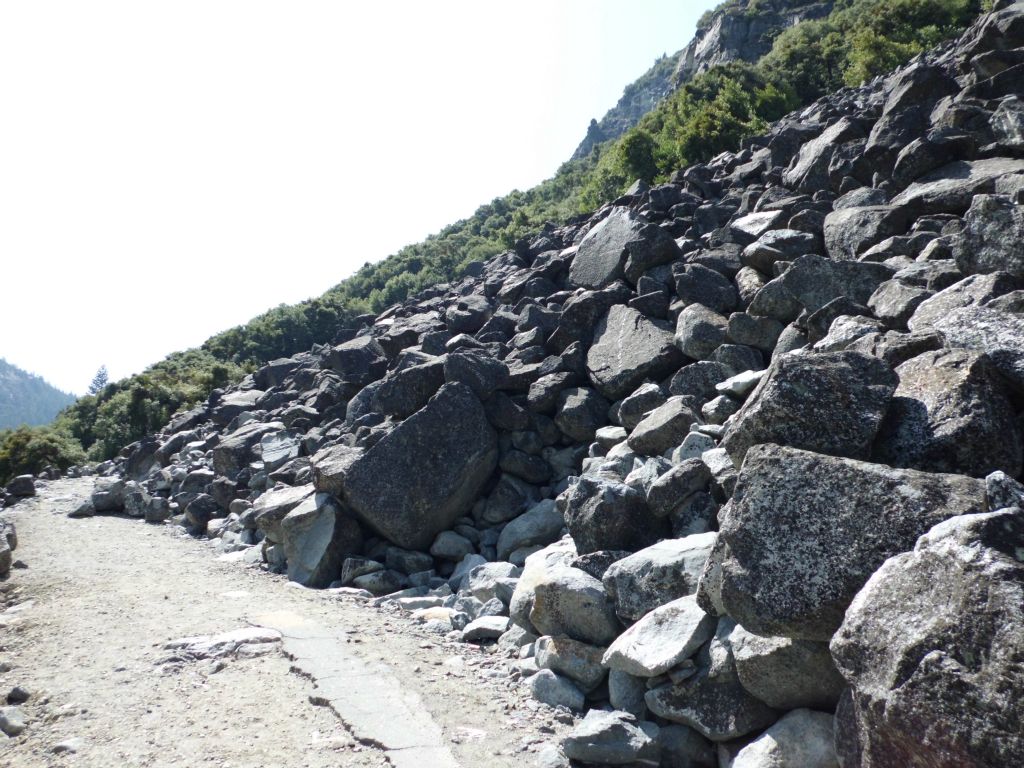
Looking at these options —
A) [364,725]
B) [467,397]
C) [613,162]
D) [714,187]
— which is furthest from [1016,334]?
[613,162]

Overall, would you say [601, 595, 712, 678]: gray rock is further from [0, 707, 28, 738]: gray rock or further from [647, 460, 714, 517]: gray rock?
[0, 707, 28, 738]: gray rock

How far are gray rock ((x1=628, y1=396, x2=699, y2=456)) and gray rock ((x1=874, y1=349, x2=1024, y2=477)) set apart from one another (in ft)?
12.9

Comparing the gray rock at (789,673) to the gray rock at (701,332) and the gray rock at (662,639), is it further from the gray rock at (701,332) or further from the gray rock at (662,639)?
the gray rock at (701,332)

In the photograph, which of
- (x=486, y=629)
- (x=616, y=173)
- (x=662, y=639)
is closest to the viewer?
(x=662, y=639)

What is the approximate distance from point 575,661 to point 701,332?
21.0 feet

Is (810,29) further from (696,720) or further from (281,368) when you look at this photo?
(696,720)

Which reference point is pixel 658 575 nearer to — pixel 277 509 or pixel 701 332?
pixel 701 332

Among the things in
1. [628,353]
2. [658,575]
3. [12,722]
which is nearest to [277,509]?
[12,722]

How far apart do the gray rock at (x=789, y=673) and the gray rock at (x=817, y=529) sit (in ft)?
1.02

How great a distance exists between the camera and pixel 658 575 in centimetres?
639

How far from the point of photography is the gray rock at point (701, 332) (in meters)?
11.2

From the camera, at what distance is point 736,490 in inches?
201

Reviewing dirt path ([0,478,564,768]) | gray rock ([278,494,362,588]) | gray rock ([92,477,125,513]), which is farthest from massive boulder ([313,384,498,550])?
gray rock ([92,477,125,513])

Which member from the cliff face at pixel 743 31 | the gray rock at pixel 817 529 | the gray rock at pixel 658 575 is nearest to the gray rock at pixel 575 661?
the gray rock at pixel 658 575
